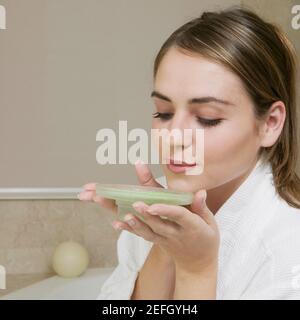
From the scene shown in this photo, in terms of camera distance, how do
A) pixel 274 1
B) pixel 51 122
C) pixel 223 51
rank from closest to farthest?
A: pixel 223 51 < pixel 274 1 < pixel 51 122

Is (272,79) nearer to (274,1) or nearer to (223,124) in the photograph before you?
(223,124)

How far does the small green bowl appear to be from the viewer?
15.8 inches

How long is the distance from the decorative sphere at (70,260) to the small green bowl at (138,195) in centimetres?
75

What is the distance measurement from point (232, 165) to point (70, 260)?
2.19 feet

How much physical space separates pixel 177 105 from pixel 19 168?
0.70 metres

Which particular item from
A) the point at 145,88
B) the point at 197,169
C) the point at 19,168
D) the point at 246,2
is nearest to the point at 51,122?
the point at 19,168

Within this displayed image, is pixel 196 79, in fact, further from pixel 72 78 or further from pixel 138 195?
pixel 72 78

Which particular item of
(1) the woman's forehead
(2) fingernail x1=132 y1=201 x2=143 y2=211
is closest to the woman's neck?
(1) the woman's forehead

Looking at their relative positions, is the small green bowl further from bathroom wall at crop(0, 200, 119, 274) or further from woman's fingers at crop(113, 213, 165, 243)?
bathroom wall at crop(0, 200, 119, 274)

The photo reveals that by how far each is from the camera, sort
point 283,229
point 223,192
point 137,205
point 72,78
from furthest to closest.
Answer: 1. point 72,78
2. point 223,192
3. point 283,229
4. point 137,205

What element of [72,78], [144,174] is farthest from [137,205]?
[72,78]

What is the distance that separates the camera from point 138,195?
0.40m

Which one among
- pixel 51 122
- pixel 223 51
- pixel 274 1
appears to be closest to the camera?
pixel 223 51

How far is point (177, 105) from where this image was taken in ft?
1.78
